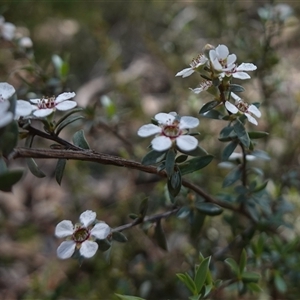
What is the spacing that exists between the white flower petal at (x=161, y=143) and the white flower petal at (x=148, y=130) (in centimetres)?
2

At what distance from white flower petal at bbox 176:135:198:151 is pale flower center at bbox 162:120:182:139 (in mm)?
23

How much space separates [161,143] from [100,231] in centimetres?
25

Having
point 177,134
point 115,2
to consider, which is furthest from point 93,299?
point 115,2

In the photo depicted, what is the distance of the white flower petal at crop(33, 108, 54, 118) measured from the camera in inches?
32.9

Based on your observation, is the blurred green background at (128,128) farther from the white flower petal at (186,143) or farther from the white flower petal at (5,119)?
the white flower petal at (5,119)

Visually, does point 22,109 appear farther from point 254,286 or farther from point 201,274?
point 254,286

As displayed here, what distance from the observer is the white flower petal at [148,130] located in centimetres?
80

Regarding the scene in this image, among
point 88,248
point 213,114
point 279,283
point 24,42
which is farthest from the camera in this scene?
point 24,42

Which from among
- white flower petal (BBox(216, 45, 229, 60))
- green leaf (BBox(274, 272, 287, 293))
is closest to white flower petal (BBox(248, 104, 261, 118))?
white flower petal (BBox(216, 45, 229, 60))

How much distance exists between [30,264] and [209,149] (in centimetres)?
96

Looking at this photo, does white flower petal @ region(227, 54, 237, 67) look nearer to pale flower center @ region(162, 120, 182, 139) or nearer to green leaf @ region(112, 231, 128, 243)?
pale flower center @ region(162, 120, 182, 139)

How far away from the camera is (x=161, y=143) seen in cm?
78

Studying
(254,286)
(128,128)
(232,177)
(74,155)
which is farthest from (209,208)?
(128,128)

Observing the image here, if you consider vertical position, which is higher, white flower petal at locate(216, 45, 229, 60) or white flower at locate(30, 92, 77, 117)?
white flower petal at locate(216, 45, 229, 60)
